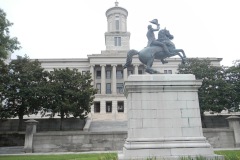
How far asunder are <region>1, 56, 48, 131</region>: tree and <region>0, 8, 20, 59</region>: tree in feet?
34.5

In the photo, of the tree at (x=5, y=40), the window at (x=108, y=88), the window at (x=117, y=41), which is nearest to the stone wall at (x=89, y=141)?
the tree at (x=5, y=40)

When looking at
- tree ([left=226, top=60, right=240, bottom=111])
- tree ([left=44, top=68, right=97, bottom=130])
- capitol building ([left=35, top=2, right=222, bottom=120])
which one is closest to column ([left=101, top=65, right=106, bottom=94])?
capitol building ([left=35, top=2, right=222, bottom=120])

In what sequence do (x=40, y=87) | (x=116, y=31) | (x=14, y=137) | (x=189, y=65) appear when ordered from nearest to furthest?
1. (x=14, y=137)
2. (x=40, y=87)
3. (x=189, y=65)
4. (x=116, y=31)

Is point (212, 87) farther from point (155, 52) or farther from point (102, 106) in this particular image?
point (102, 106)

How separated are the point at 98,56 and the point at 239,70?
1346 inches

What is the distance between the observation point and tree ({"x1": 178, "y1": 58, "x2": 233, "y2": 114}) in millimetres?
33938

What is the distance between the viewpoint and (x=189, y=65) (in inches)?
1529

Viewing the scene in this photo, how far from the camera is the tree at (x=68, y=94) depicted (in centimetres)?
3316

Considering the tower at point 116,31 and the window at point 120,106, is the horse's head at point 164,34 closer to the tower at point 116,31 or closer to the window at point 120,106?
the window at point 120,106

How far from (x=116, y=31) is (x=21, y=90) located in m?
40.2

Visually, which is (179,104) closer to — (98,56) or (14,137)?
(14,137)

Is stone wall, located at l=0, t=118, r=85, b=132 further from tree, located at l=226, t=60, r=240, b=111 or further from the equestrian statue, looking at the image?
the equestrian statue

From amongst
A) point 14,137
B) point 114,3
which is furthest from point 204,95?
point 114,3

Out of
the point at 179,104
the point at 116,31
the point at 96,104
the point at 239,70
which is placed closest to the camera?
the point at 179,104
